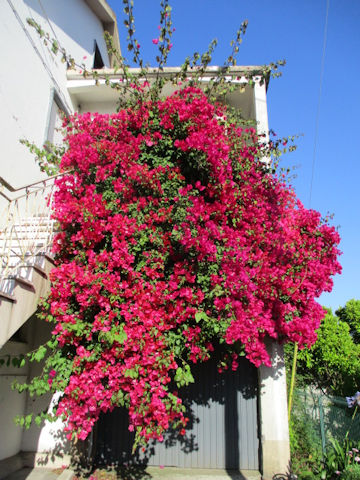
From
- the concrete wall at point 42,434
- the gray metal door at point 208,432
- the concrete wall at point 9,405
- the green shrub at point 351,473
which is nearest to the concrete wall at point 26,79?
the concrete wall at point 9,405

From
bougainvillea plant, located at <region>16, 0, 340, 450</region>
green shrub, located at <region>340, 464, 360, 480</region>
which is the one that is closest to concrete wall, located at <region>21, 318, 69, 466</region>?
bougainvillea plant, located at <region>16, 0, 340, 450</region>

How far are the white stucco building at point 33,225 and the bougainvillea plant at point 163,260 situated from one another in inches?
17.0

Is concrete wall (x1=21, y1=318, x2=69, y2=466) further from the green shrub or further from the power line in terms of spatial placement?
the power line

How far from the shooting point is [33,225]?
5.50 metres

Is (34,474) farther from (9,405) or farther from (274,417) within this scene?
(274,417)

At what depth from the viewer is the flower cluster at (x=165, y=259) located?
12.5 feet

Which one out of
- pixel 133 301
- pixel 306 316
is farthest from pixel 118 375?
pixel 306 316

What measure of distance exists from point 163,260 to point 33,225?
2.51 m

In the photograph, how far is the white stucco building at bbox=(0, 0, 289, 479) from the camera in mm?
4453

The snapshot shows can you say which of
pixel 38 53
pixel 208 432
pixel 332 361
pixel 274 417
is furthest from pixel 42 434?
pixel 38 53

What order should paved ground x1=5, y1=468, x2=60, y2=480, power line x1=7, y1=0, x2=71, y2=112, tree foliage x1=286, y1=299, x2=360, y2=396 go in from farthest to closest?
tree foliage x1=286, y1=299, x2=360, y2=396
power line x1=7, y1=0, x2=71, y2=112
paved ground x1=5, y1=468, x2=60, y2=480

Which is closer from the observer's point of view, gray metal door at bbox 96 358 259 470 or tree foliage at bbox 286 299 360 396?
gray metal door at bbox 96 358 259 470

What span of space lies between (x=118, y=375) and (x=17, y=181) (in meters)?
4.48

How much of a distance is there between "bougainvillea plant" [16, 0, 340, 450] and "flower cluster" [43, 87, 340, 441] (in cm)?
2
